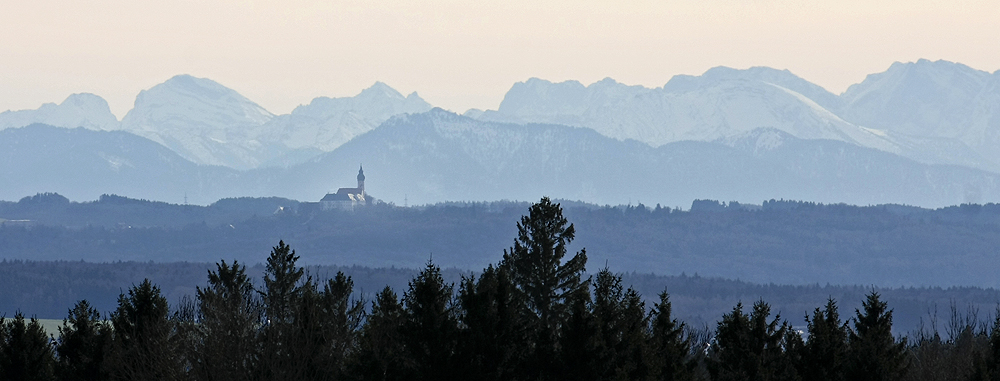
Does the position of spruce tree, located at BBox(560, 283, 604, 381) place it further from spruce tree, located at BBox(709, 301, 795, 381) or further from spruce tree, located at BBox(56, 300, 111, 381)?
spruce tree, located at BBox(56, 300, 111, 381)

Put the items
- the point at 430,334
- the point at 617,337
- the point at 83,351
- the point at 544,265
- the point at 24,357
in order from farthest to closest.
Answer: the point at 24,357 → the point at 83,351 → the point at 544,265 → the point at 617,337 → the point at 430,334

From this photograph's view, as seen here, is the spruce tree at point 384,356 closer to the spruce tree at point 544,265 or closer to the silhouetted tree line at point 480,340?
the silhouetted tree line at point 480,340

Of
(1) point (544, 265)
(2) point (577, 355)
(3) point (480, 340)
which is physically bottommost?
(2) point (577, 355)

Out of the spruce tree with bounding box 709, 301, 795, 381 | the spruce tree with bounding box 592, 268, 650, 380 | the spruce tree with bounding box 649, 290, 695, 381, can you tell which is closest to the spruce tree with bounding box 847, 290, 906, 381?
the spruce tree with bounding box 709, 301, 795, 381

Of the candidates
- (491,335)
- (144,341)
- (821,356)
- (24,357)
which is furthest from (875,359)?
(24,357)

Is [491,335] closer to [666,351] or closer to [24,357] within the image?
[666,351]

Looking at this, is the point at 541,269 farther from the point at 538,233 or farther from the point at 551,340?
the point at 551,340

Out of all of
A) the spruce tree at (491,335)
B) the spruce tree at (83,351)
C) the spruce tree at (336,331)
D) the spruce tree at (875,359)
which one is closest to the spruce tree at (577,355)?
the spruce tree at (491,335)
